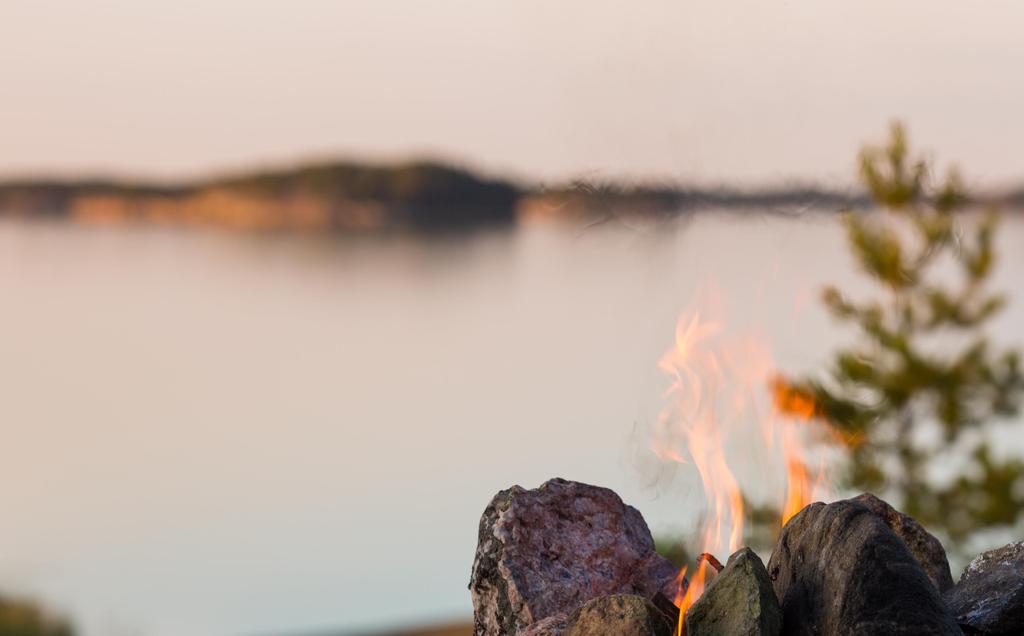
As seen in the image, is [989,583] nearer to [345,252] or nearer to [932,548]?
[932,548]

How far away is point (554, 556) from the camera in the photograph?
539 centimetres

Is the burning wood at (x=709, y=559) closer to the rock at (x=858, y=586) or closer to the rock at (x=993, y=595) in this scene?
the rock at (x=858, y=586)

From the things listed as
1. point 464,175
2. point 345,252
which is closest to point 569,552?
point 464,175

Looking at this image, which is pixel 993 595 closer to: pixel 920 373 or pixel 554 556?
pixel 554 556

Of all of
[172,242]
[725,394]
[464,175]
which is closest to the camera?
[725,394]

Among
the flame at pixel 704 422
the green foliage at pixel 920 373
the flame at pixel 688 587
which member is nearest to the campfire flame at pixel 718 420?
the flame at pixel 704 422

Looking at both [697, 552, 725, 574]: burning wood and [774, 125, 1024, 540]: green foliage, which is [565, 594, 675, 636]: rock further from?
[774, 125, 1024, 540]: green foliage

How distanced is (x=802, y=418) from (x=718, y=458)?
10.8 metres

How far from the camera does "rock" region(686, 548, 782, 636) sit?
14.5 ft

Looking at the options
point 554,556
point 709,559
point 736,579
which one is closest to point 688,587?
point 709,559

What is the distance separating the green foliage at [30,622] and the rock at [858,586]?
54.9 feet

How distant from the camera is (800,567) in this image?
479 cm

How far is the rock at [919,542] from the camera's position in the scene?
221 inches

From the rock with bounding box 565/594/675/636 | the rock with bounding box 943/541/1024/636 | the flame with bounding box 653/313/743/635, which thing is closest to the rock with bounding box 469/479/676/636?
the flame with bounding box 653/313/743/635
